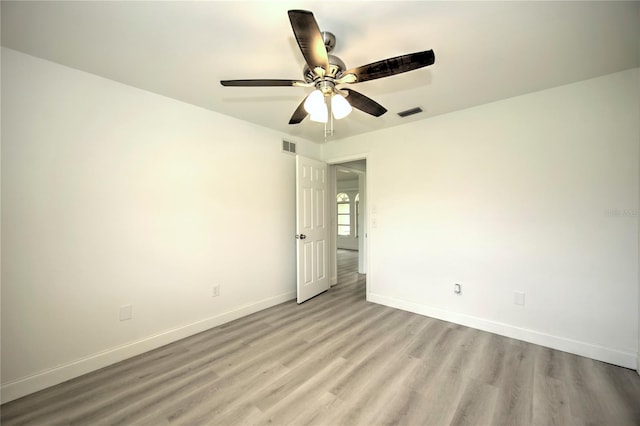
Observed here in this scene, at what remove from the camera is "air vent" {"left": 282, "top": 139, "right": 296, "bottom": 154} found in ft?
12.2

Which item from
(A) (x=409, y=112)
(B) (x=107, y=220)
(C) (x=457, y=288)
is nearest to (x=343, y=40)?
(A) (x=409, y=112)

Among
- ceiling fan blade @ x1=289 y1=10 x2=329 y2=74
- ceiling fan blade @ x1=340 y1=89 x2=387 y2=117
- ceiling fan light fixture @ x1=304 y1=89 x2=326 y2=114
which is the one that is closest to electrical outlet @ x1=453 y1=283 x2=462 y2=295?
ceiling fan blade @ x1=340 y1=89 x2=387 y2=117

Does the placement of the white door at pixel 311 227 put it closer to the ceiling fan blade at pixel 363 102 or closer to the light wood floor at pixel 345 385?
the light wood floor at pixel 345 385

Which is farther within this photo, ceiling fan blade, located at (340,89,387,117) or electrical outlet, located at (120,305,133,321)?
electrical outlet, located at (120,305,133,321)

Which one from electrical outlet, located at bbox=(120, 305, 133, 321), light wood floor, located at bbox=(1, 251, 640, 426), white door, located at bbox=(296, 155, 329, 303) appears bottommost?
light wood floor, located at bbox=(1, 251, 640, 426)

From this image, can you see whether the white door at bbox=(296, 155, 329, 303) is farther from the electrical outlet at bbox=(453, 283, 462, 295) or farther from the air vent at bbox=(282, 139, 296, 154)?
the electrical outlet at bbox=(453, 283, 462, 295)

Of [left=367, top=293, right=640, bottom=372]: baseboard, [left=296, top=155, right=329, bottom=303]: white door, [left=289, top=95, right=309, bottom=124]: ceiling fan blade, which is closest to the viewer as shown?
[left=289, top=95, right=309, bottom=124]: ceiling fan blade

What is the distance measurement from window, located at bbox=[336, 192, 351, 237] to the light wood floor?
250 inches

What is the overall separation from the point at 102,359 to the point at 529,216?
4.09m

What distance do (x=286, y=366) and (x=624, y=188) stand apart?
10.5ft

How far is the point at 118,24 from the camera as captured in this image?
1605mm

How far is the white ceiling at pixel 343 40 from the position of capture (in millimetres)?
1496

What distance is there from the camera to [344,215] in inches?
362

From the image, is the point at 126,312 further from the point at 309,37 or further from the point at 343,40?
the point at 343,40
